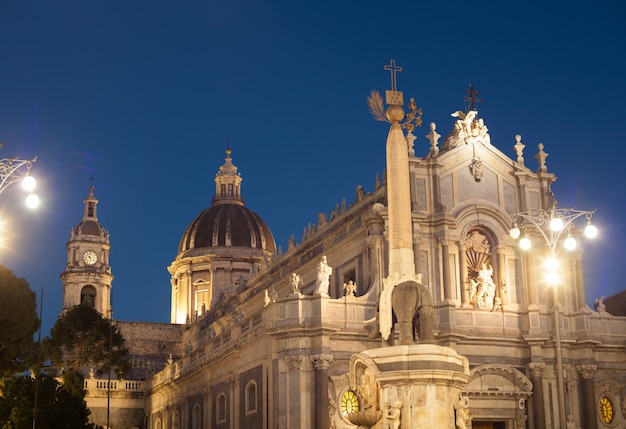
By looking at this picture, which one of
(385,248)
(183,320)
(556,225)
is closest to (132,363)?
(183,320)

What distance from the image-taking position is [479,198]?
4756cm

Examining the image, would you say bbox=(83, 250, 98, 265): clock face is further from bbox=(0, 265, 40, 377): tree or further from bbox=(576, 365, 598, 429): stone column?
bbox=(576, 365, 598, 429): stone column

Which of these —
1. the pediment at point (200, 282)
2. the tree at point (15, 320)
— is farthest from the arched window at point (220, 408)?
the pediment at point (200, 282)

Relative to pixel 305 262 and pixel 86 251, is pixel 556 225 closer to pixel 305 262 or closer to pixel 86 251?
pixel 305 262

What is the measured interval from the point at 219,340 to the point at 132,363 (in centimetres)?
2938

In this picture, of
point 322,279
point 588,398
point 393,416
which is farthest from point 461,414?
point 588,398

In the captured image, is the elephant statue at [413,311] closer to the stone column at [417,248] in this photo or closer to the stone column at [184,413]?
the stone column at [417,248]

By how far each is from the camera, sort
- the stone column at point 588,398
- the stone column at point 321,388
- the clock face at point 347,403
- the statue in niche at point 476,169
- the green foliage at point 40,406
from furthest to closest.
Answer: the statue in niche at point 476,169
the stone column at point 588,398
the green foliage at point 40,406
the clock face at point 347,403
the stone column at point 321,388

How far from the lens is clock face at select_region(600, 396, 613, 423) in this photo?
46531 mm

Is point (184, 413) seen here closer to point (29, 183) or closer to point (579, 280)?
point (579, 280)

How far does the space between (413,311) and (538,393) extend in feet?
68.6

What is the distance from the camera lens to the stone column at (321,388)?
41406mm

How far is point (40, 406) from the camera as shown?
151 feet

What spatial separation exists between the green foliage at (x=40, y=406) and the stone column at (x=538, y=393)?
2142cm
